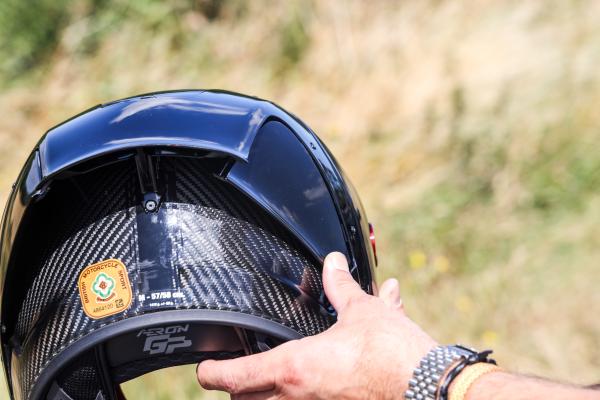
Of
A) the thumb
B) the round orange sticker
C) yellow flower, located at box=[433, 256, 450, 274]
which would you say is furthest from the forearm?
yellow flower, located at box=[433, 256, 450, 274]

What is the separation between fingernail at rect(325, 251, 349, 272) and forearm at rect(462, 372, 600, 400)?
0.38 metres

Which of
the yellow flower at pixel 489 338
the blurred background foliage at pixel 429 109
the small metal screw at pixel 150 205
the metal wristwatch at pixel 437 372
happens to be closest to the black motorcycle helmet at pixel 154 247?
the small metal screw at pixel 150 205

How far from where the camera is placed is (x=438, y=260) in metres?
4.88

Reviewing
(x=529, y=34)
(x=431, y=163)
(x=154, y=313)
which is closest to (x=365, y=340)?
(x=154, y=313)

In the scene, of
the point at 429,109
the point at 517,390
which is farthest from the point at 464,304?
the point at 517,390

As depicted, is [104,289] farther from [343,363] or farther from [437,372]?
[437,372]

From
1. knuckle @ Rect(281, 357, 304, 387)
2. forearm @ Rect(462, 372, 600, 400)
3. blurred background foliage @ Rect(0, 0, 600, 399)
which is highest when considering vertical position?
blurred background foliage @ Rect(0, 0, 600, 399)

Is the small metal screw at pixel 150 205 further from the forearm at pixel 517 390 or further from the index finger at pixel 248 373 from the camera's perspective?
the forearm at pixel 517 390

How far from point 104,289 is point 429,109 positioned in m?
4.30

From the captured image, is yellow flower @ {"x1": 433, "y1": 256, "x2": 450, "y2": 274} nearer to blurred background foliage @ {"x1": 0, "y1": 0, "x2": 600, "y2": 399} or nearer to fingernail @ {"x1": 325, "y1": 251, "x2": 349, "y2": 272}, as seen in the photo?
blurred background foliage @ {"x1": 0, "y1": 0, "x2": 600, "y2": 399}

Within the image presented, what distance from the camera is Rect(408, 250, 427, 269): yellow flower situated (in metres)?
4.87

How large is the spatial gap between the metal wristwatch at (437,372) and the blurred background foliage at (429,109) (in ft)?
8.02

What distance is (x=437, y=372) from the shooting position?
1727mm

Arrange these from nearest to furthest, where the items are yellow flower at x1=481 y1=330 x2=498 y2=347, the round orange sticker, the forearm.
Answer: the forearm, the round orange sticker, yellow flower at x1=481 y1=330 x2=498 y2=347
